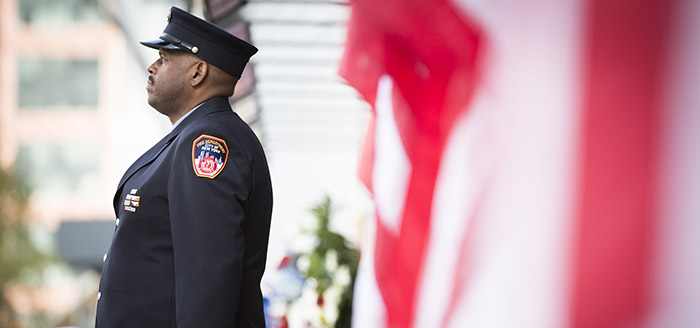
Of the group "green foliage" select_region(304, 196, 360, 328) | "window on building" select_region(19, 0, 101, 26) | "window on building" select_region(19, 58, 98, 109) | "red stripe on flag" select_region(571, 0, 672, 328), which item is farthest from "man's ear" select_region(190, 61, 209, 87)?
"window on building" select_region(19, 0, 101, 26)

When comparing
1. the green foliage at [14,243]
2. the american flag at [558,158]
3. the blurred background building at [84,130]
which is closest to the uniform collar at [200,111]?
the american flag at [558,158]

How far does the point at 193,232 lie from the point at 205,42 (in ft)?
1.74

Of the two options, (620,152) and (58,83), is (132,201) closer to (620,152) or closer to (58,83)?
(620,152)

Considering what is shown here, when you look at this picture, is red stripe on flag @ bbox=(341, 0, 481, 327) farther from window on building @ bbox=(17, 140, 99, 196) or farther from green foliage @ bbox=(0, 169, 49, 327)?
window on building @ bbox=(17, 140, 99, 196)

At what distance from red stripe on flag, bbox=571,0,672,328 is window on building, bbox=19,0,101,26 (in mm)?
58007

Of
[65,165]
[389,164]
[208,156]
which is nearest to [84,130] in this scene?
[65,165]

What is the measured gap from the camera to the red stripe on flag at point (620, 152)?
7.16 ft

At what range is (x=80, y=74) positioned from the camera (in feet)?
189

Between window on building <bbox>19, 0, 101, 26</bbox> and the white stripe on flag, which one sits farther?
window on building <bbox>19, 0, 101, 26</bbox>

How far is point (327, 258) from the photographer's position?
24.7 ft

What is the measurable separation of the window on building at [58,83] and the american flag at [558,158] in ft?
181

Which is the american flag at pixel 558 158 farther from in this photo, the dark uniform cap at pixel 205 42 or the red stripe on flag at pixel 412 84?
the dark uniform cap at pixel 205 42

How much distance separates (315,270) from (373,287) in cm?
322

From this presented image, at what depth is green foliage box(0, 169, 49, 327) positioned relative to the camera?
32.8 metres
